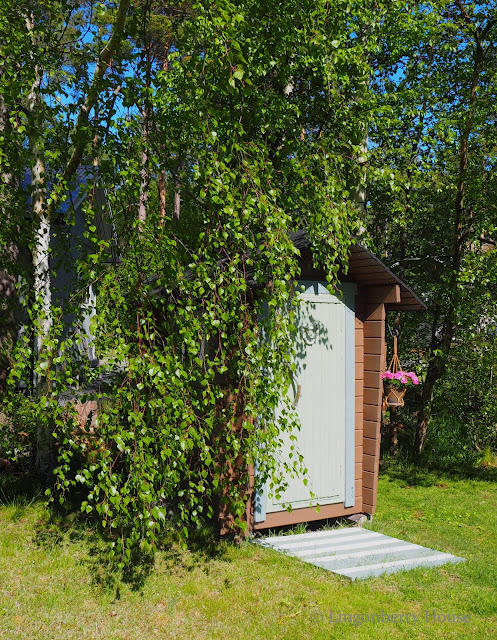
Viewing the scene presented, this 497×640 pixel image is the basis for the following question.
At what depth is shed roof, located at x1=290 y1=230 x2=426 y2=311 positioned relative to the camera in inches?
250

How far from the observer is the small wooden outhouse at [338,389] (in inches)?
250

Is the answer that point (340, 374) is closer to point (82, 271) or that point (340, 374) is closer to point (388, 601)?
point (388, 601)

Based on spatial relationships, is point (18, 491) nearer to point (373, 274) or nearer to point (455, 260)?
point (373, 274)

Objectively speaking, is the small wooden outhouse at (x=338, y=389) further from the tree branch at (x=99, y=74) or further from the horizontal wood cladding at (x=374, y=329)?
the tree branch at (x=99, y=74)

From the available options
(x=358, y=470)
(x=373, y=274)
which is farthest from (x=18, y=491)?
(x=373, y=274)

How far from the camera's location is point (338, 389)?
6.66 m

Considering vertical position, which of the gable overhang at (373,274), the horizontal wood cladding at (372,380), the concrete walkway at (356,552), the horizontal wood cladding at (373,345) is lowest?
the concrete walkway at (356,552)

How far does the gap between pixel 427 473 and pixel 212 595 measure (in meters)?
6.30

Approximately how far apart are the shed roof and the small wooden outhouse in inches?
0.4

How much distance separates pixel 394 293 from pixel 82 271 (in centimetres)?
362

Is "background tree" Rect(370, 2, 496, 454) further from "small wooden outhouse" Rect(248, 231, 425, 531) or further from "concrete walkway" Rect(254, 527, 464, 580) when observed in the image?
"concrete walkway" Rect(254, 527, 464, 580)

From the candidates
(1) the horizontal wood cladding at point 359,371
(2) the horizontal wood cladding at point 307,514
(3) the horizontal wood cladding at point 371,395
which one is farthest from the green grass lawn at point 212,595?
(1) the horizontal wood cladding at point 359,371

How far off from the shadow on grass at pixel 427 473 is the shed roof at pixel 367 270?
153 inches

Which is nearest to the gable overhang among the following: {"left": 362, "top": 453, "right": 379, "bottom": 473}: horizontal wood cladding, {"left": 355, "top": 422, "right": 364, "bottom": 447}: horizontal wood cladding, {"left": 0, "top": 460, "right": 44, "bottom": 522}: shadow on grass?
{"left": 355, "top": 422, "right": 364, "bottom": 447}: horizontal wood cladding
